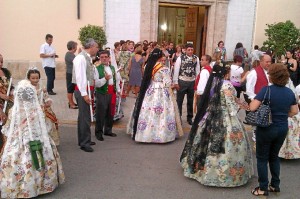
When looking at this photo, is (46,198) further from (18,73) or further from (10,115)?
(18,73)

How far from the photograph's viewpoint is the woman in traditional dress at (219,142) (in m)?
4.51

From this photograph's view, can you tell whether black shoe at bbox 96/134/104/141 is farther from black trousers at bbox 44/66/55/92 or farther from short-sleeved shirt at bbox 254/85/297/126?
black trousers at bbox 44/66/55/92

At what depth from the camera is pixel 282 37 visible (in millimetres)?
13625

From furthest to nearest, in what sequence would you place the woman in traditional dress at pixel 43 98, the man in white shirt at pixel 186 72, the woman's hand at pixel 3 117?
the man in white shirt at pixel 186 72
the woman's hand at pixel 3 117
the woman in traditional dress at pixel 43 98

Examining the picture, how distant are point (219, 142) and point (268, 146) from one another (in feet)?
2.02

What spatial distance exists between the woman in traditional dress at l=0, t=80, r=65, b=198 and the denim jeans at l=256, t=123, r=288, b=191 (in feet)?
8.07

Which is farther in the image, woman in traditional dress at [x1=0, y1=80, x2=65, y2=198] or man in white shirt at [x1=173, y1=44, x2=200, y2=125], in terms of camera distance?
man in white shirt at [x1=173, y1=44, x2=200, y2=125]

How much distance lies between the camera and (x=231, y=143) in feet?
14.8

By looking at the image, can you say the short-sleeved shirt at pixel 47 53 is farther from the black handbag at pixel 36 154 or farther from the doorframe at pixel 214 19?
the black handbag at pixel 36 154

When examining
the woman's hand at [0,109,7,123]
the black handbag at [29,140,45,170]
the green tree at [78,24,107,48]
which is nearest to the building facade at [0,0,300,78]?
the green tree at [78,24,107,48]

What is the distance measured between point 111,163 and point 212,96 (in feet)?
6.07

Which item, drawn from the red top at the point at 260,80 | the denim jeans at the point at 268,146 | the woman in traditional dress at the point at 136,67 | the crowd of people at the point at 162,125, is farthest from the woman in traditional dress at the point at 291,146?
the woman in traditional dress at the point at 136,67

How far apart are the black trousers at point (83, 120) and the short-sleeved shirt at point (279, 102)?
274 cm

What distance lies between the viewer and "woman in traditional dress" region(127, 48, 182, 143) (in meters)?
6.29
